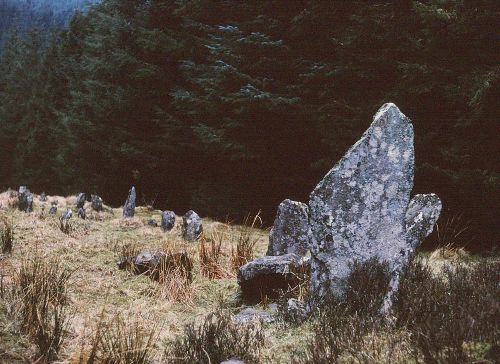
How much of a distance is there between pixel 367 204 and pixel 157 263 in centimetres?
283

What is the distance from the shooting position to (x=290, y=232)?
232 inches

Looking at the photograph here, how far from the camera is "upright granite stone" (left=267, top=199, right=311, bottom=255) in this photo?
19.2ft

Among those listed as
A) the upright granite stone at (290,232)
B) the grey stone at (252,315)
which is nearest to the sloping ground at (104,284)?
the grey stone at (252,315)

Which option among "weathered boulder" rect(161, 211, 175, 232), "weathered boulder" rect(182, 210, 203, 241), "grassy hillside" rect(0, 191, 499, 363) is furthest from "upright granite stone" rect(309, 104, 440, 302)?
"weathered boulder" rect(161, 211, 175, 232)

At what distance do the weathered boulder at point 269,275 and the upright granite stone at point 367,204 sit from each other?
2.67 ft

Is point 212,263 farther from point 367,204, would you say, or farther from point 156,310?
point 367,204

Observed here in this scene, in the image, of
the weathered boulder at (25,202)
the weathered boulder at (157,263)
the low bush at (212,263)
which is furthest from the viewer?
the weathered boulder at (25,202)

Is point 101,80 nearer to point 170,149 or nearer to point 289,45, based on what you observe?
point 170,149

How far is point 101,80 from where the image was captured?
17.0 m

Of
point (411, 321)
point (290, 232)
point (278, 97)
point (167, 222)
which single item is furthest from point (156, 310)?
point (278, 97)

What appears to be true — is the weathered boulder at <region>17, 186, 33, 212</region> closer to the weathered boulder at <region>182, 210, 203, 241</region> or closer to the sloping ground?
the sloping ground

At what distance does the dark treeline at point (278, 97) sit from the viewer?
7.12m

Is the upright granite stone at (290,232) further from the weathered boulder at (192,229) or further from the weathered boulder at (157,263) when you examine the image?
the weathered boulder at (192,229)

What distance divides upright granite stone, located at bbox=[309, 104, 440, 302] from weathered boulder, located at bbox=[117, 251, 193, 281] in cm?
212
